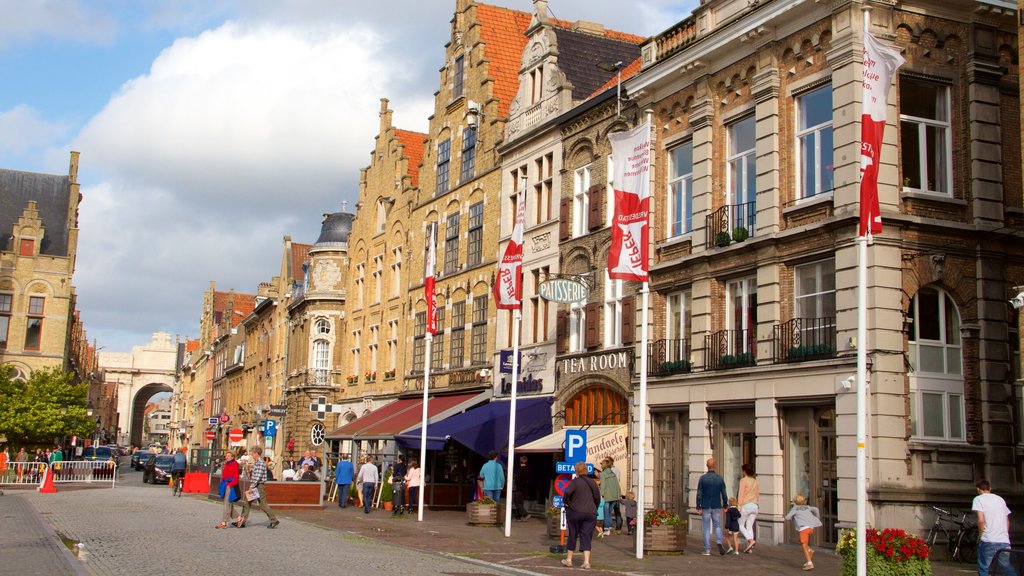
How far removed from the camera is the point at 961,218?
806 inches

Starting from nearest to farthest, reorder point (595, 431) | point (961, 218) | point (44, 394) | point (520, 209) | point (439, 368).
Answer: point (961, 218)
point (520, 209)
point (595, 431)
point (439, 368)
point (44, 394)

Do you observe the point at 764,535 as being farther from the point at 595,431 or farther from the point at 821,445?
the point at 595,431

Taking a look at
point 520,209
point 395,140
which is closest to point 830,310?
point 520,209

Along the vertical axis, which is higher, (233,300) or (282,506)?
(233,300)

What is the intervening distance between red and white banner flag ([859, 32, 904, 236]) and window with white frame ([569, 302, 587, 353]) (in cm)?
1552

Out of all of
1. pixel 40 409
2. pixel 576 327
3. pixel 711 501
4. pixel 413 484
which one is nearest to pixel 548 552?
pixel 711 501

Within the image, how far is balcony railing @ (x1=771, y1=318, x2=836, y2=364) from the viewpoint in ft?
67.4

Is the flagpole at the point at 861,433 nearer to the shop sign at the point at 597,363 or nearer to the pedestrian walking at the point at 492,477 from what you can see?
the shop sign at the point at 597,363

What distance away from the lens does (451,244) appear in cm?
3994

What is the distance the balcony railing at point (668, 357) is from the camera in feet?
82.5

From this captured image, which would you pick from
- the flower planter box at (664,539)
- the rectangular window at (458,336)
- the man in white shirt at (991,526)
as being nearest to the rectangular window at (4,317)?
the rectangular window at (458,336)

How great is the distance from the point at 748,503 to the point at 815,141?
23.1ft

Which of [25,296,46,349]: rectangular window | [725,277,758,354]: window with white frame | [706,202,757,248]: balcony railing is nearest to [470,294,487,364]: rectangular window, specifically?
[706,202,757,248]: balcony railing

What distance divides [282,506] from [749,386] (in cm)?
1495
